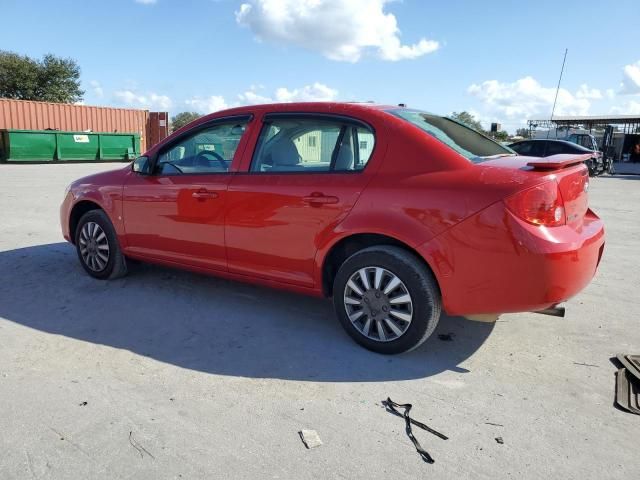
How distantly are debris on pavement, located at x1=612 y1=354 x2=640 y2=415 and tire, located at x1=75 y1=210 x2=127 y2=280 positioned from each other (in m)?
4.27

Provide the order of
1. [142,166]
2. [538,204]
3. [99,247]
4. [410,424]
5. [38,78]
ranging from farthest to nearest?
[38,78] → [99,247] → [142,166] → [538,204] → [410,424]

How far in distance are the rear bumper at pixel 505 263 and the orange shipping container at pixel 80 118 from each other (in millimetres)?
27479

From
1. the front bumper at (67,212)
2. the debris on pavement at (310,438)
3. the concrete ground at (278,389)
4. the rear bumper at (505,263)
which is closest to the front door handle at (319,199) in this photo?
the rear bumper at (505,263)

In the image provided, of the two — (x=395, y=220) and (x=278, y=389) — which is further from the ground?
(x=395, y=220)

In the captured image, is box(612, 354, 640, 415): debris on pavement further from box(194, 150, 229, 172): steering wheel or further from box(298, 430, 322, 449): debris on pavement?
box(194, 150, 229, 172): steering wheel

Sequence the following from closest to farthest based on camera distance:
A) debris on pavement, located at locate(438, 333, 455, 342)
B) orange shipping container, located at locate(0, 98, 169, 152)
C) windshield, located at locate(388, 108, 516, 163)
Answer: windshield, located at locate(388, 108, 516, 163)
debris on pavement, located at locate(438, 333, 455, 342)
orange shipping container, located at locate(0, 98, 169, 152)

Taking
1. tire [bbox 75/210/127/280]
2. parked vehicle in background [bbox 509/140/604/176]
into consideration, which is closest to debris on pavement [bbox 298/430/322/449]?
tire [bbox 75/210/127/280]

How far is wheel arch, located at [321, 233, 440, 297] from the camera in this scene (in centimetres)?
347

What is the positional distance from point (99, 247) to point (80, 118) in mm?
26346

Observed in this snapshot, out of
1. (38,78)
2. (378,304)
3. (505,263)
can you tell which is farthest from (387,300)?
(38,78)

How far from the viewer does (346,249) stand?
3.75 meters

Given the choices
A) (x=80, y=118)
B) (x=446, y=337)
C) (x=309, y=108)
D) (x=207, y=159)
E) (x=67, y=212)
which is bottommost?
(x=446, y=337)

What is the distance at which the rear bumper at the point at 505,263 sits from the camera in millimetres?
2998

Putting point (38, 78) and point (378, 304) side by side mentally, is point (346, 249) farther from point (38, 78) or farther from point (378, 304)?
point (38, 78)
